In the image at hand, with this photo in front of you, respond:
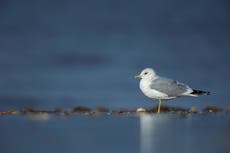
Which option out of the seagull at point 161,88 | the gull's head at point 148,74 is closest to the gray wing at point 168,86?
the seagull at point 161,88

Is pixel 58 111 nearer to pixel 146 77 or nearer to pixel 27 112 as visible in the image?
pixel 27 112

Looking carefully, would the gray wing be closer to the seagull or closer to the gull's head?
the seagull

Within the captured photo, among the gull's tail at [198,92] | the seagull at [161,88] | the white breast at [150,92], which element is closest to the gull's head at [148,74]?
the seagull at [161,88]

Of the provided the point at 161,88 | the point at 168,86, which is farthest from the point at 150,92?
the point at 168,86

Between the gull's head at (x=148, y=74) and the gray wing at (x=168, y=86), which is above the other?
the gull's head at (x=148, y=74)

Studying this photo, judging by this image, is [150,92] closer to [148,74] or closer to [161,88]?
[161,88]

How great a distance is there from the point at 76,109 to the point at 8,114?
123cm

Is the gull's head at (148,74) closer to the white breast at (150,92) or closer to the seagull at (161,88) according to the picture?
the seagull at (161,88)

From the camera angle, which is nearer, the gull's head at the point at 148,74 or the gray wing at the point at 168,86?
the gray wing at the point at 168,86

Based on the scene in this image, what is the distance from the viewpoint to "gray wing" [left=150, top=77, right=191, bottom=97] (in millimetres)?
9133

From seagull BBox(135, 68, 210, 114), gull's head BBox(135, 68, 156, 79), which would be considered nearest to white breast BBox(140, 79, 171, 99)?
seagull BBox(135, 68, 210, 114)

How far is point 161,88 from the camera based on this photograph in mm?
9117

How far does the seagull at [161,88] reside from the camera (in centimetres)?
915

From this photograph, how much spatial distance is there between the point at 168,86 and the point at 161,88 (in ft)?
0.50
